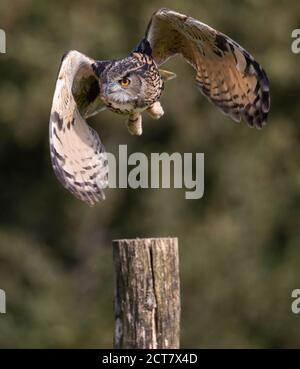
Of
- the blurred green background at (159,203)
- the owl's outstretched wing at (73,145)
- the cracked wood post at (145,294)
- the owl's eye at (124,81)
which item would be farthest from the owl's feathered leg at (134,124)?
the blurred green background at (159,203)

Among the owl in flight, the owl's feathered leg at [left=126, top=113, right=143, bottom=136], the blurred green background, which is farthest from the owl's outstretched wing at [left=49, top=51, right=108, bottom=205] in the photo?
the blurred green background

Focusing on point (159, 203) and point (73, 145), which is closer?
point (73, 145)

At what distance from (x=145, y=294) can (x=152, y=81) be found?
173 cm

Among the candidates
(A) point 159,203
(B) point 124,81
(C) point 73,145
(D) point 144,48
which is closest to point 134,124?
(B) point 124,81

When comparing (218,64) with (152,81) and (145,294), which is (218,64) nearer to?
(152,81)

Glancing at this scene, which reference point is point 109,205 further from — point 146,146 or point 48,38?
point 48,38

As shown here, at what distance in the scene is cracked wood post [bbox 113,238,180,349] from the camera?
536 centimetres

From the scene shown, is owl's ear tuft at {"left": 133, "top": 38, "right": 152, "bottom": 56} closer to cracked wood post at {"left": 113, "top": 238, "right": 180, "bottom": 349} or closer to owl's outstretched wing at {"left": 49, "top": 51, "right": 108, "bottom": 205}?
owl's outstretched wing at {"left": 49, "top": 51, "right": 108, "bottom": 205}

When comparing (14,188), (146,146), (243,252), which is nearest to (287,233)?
(243,252)

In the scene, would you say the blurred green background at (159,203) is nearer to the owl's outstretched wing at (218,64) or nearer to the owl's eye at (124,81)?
the owl's outstretched wing at (218,64)

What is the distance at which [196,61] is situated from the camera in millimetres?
6922

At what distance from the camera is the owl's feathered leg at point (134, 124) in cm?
666

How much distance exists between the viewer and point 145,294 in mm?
5375

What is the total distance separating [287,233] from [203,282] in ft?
4.22
